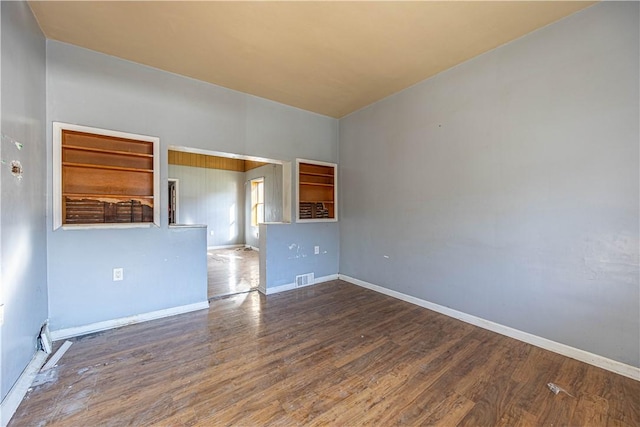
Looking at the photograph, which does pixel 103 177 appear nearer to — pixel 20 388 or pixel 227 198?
pixel 20 388

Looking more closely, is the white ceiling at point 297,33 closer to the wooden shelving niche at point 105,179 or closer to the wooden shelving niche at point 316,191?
the wooden shelving niche at point 105,179

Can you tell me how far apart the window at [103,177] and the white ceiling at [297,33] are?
0.89m

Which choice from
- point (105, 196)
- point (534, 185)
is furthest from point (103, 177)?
point (534, 185)

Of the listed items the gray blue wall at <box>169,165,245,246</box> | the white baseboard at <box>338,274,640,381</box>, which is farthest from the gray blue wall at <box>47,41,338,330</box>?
the gray blue wall at <box>169,165,245,246</box>

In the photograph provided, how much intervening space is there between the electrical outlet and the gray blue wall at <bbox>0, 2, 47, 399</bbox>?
0.50 meters

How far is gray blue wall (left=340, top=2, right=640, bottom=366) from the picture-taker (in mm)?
1945

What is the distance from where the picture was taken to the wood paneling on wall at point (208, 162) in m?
7.65

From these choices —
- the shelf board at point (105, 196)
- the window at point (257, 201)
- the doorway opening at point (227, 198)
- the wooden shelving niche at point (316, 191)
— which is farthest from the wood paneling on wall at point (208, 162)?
the shelf board at point (105, 196)

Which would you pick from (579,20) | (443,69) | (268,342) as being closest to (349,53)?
(443,69)

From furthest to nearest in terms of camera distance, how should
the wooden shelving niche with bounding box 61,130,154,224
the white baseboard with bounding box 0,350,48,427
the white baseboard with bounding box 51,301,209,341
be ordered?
the wooden shelving niche with bounding box 61,130,154,224
the white baseboard with bounding box 51,301,209,341
the white baseboard with bounding box 0,350,48,427

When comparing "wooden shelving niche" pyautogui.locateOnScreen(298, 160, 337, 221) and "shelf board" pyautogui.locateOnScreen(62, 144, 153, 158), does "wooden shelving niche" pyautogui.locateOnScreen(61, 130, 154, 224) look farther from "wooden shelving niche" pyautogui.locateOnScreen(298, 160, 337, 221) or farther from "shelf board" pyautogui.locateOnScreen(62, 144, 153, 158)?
"wooden shelving niche" pyautogui.locateOnScreen(298, 160, 337, 221)

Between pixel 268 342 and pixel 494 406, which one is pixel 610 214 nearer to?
pixel 494 406

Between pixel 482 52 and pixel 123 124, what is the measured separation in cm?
383

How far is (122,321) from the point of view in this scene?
271 cm
